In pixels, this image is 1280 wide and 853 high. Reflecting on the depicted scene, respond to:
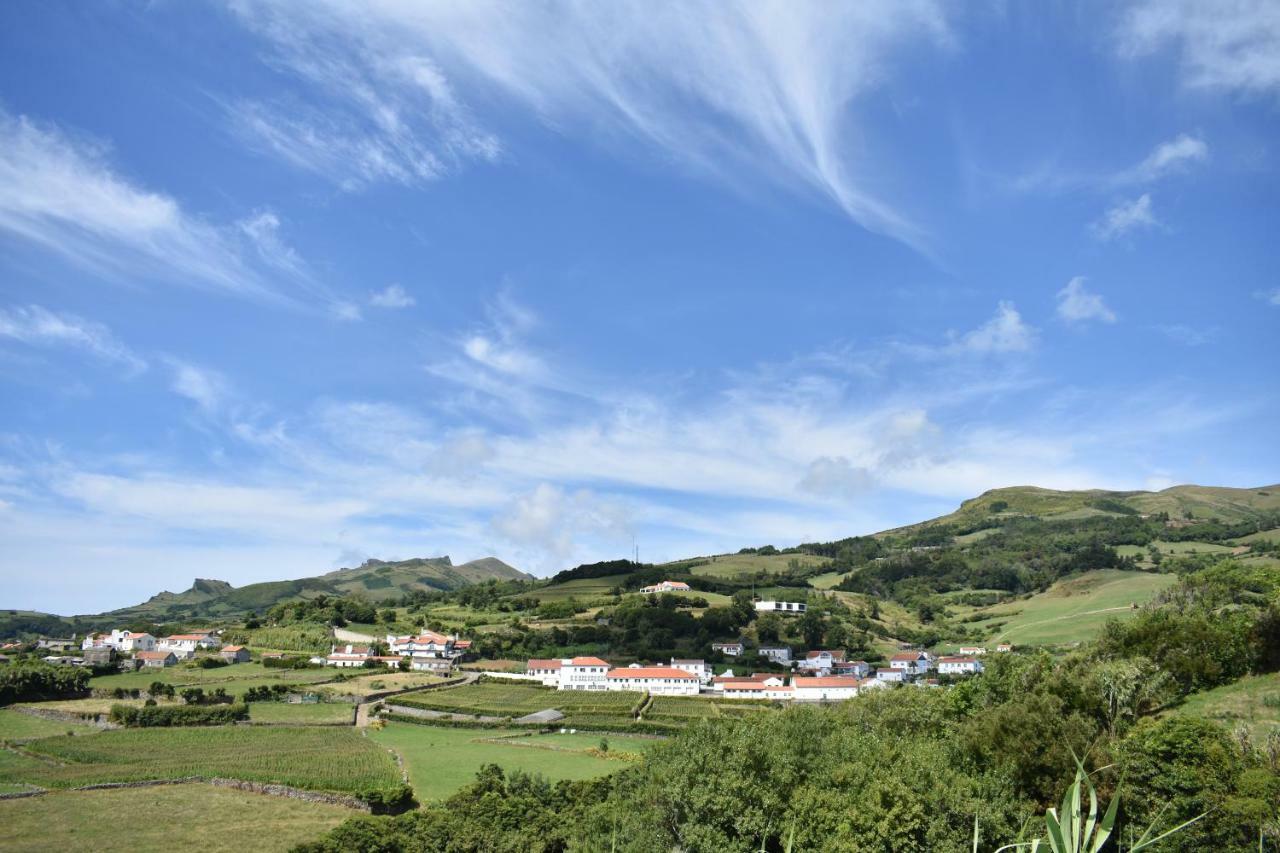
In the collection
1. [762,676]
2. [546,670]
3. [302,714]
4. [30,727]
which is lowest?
[762,676]

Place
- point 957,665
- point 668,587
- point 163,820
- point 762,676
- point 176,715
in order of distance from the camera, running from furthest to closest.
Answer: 1. point 668,587
2. point 957,665
3. point 762,676
4. point 176,715
5. point 163,820

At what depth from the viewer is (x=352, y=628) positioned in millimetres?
147875

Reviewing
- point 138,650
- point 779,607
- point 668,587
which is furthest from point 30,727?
point 779,607

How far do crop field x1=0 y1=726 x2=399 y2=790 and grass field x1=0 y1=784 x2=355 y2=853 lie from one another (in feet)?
9.59

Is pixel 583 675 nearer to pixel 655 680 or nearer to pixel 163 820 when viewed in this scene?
pixel 655 680

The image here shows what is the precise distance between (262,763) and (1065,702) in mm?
52380

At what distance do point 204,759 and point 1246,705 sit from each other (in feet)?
215

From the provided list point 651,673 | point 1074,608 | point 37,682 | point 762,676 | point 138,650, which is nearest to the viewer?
point 37,682

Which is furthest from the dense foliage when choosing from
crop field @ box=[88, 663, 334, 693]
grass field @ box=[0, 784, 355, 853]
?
grass field @ box=[0, 784, 355, 853]

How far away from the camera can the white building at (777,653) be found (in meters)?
130

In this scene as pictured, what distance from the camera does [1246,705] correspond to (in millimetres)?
38500

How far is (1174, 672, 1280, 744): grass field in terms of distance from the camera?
35.3m

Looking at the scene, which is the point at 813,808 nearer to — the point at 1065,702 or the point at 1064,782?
the point at 1064,782

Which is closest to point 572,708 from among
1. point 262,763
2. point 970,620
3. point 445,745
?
point 445,745
